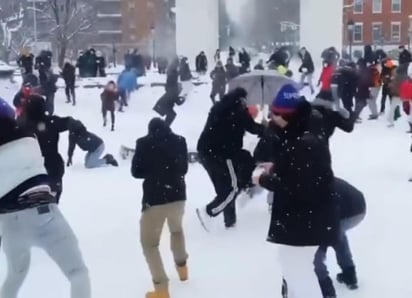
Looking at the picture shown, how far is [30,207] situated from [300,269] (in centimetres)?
171

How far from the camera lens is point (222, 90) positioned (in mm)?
25875

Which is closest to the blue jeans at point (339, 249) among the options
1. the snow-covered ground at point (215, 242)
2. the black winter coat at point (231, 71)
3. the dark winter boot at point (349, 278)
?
the dark winter boot at point (349, 278)

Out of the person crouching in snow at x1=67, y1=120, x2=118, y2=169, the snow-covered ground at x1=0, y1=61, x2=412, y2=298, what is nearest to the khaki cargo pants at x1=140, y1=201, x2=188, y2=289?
the snow-covered ground at x1=0, y1=61, x2=412, y2=298

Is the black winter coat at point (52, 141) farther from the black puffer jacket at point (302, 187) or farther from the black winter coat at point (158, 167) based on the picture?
the black puffer jacket at point (302, 187)

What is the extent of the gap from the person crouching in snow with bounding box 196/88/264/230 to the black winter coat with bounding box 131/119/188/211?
197 cm

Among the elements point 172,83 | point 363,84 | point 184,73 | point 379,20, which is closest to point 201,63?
point 184,73

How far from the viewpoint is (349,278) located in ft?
21.3

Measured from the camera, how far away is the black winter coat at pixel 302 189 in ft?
15.2

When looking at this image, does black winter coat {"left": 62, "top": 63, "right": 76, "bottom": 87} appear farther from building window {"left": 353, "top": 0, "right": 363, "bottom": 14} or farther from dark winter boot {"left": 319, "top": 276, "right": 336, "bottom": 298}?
building window {"left": 353, "top": 0, "right": 363, "bottom": 14}

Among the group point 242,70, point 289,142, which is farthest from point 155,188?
point 242,70

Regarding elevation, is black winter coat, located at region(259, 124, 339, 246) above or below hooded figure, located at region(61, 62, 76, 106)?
above

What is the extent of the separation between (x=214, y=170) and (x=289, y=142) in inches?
150

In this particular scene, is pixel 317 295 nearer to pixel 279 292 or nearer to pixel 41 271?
pixel 279 292

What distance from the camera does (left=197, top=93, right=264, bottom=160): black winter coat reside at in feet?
26.8
